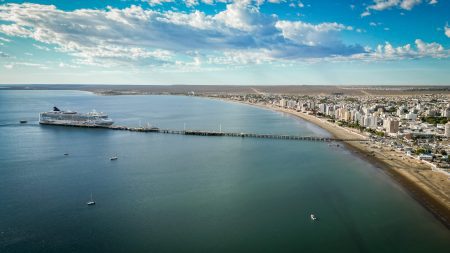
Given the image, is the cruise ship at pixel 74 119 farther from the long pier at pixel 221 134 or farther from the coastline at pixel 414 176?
the coastline at pixel 414 176

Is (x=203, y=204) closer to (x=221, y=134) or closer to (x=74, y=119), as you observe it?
(x=221, y=134)

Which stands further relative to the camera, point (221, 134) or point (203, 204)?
point (221, 134)

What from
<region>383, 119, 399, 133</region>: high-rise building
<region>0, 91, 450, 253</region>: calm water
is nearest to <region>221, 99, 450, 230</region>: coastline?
<region>0, 91, 450, 253</region>: calm water

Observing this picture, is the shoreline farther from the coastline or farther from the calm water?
the calm water

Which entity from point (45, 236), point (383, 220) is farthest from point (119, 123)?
point (383, 220)

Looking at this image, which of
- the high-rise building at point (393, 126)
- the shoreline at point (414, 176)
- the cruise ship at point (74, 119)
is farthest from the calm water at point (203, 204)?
the cruise ship at point (74, 119)

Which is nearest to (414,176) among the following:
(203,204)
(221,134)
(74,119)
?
(203,204)
